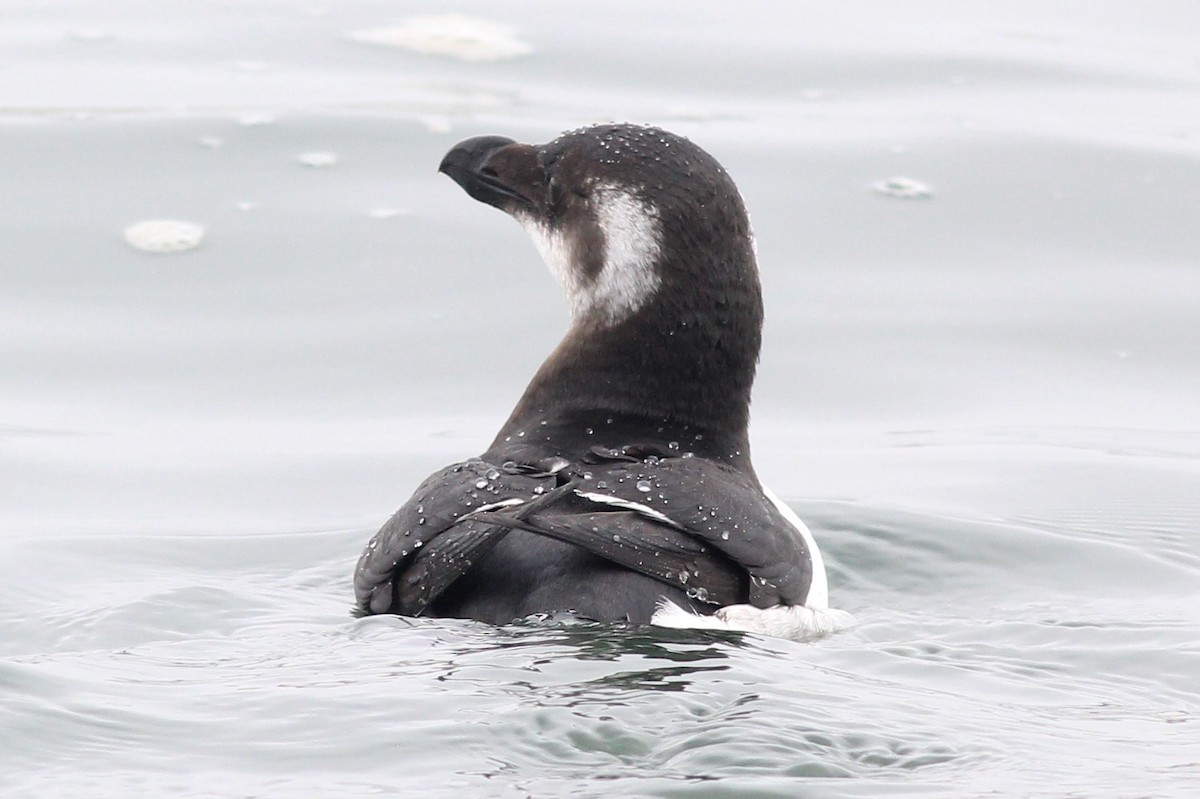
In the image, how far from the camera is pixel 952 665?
5.69 metres

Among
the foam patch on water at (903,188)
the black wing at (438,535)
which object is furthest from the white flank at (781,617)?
the foam patch on water at (903,188)

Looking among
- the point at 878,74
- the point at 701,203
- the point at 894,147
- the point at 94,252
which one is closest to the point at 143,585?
the point at 701,203

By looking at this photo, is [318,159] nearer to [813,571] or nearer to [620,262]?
[620,262]

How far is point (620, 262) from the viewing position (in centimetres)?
614

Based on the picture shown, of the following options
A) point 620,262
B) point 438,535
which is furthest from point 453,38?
point 438,535

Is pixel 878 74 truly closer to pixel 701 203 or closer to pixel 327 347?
pixel 327 347

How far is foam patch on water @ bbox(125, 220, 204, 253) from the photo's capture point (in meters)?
10.4

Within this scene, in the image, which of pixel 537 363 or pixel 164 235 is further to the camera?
Result: pixel 164 235

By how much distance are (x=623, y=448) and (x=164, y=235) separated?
5.28 metres

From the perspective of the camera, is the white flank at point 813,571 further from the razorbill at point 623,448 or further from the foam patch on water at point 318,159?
the foam patch on water at point 318,159

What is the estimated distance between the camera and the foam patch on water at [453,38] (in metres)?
13.0

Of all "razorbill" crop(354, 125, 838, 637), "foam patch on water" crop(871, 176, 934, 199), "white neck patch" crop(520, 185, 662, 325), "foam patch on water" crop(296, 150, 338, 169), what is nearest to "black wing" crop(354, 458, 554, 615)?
"razorbill" crop(354, 125, 838, 637)

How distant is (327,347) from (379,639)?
14.2ft

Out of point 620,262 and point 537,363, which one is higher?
point 620,262
